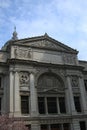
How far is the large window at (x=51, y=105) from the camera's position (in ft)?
89.3

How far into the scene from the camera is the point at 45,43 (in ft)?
104

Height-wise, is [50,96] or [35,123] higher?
[50,96]

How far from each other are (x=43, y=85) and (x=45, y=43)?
696cm

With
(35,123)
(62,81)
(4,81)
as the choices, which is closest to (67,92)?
(62,81)

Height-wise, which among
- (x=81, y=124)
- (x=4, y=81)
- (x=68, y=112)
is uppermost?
(x=4, y=81)

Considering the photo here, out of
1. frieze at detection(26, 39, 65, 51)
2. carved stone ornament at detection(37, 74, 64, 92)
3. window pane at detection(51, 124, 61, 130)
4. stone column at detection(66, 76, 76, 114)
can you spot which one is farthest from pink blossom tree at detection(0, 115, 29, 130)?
frieze at detection(26, 39, 65, 51)

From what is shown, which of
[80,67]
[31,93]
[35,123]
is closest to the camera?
[35,123]

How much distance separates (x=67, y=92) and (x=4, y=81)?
9.31 metres

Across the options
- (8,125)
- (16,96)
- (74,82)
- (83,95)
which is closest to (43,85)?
(16,96)

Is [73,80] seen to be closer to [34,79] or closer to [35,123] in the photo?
[34,79]

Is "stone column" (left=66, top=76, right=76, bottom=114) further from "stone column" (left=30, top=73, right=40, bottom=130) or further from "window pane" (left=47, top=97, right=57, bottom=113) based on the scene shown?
"stone column" (left=30, top=73, right=40, bottom=130)

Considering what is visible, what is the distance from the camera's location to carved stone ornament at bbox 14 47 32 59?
28327 millimetres

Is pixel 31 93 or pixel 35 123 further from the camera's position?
pixel 31 93

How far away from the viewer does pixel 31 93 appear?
26656 mm
